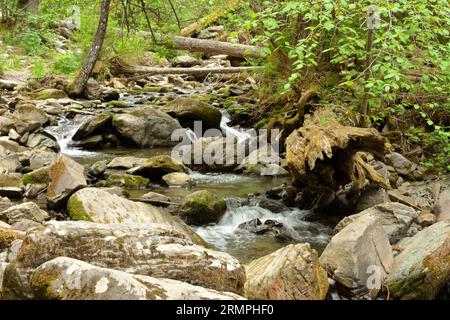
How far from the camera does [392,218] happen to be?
19.6 ft

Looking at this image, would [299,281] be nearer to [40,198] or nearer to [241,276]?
[241,276]

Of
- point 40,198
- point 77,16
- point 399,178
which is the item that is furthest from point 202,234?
point 77,16

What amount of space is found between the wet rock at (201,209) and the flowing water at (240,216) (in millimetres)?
120

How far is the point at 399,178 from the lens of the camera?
314 inches

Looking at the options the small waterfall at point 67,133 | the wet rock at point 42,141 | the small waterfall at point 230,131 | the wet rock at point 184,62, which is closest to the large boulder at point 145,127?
the small waterfall at point 67,133

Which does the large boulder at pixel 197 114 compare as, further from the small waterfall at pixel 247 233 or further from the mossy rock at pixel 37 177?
the small waterfall at pixel 247 233

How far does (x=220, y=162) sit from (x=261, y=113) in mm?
2528

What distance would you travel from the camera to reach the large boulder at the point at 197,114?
1202cm

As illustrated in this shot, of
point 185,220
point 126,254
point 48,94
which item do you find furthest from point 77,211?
point 48,94

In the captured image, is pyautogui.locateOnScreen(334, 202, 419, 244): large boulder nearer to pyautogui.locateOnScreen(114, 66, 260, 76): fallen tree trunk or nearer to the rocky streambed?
the rocky streambed

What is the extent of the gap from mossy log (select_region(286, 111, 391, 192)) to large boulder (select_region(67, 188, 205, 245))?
178 cm

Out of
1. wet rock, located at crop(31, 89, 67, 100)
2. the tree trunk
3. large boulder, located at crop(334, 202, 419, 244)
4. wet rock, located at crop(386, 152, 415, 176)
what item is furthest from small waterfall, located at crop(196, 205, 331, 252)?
wet rock, located at crop(31, 89, 67, 100)

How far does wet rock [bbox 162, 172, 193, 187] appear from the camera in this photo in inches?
323

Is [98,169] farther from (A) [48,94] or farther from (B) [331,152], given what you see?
(A) [48,94]
